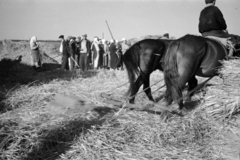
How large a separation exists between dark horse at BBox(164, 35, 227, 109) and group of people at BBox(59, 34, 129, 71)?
7872 mm

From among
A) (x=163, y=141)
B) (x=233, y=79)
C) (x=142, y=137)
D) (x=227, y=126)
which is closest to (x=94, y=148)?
(x=142, y=137)

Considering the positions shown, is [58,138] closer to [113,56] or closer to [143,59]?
[143,59]

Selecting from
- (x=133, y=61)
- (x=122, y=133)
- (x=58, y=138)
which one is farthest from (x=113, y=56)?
(x=58, y=138)

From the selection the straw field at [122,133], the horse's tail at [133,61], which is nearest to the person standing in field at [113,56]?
the horse's tail at [133,61]

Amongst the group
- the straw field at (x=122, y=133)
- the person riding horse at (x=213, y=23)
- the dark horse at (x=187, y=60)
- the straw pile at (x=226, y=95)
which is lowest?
the straw field at (x=122, y=133)

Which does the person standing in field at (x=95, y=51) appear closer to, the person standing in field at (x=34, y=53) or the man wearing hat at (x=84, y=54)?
the man wearing hat at (x=84, y=54)

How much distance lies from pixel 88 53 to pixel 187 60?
9052mm

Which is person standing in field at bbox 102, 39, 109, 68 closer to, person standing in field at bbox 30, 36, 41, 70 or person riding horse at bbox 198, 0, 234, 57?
person standing in field at bbox 30, 36, 41, 70

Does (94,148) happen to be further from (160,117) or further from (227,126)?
(227,126)

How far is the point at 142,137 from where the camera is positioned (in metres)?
3.15

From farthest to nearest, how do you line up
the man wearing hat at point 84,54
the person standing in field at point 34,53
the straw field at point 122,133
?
1. the man wearing hat at point 84,54
2. the person standing in field at point 34,53
3. the straw field at point 122,133

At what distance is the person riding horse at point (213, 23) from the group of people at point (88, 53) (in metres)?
7.77

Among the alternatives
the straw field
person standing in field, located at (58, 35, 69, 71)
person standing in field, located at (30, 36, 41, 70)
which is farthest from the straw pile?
person standing in field, located at (30, 36, 41, 70)

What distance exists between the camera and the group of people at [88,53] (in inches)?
462
